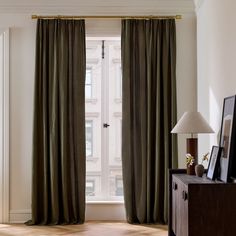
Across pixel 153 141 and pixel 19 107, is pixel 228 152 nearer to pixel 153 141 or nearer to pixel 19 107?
pixel 153 141

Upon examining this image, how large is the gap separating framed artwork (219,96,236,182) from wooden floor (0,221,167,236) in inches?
68.4

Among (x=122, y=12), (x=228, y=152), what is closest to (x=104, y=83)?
(x=122, y=12)

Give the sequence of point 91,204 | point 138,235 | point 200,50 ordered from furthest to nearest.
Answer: point 91,204, point 200,50, point 138,235

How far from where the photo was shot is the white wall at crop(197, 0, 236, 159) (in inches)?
156

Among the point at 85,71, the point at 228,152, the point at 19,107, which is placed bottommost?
the point at 228,152

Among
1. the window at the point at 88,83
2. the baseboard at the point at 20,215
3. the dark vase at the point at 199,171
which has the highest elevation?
the window at the point at 88,83

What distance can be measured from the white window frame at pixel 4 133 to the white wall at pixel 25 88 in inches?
2.0

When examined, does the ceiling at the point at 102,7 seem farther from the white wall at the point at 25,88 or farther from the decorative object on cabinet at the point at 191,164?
the decorative object on cabinet at the point at 191,164

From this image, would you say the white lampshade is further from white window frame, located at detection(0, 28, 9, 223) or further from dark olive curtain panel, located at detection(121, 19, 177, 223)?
white window frame, located at detection(0, 28, 9, 223)

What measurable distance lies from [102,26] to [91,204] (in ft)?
7.03

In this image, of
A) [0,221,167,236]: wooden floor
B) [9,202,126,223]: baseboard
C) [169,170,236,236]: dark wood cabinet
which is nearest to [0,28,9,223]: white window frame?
[0,221,167,236]: wooden floor

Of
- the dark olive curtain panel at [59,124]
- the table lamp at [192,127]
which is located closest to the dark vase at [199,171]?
the table lamp at [192,127]

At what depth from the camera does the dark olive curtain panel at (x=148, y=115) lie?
18.2 feet

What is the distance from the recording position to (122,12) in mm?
5730
